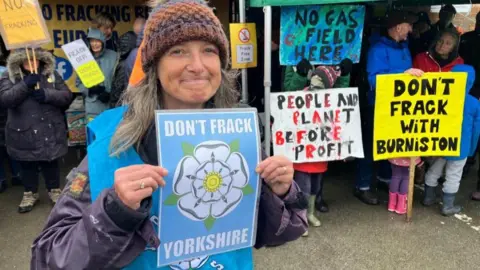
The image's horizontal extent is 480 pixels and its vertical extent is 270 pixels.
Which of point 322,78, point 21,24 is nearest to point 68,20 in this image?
point 21,24

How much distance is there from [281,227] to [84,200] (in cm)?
59

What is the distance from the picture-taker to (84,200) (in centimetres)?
114

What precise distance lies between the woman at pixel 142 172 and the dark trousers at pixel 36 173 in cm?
357

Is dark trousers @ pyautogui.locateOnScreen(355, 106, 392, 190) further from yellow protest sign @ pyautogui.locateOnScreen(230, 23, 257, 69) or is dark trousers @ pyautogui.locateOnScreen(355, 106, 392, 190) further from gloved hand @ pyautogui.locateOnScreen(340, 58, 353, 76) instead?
yellow protest sign @ pyautogui.locateOnScreen(230, 23, 257, 69)

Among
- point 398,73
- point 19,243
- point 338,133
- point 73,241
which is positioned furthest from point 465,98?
point 19,243

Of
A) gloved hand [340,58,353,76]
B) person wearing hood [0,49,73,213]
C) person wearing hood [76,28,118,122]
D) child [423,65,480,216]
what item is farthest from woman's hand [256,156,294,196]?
person wearing hood [76,28,118,122]

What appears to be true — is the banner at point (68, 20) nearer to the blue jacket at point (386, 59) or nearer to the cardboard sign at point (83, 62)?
the cardboard sign at point (83, 62)

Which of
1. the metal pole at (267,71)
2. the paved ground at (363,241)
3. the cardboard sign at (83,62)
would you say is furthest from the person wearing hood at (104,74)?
the metal pole at (267,71)

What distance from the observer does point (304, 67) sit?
400cm

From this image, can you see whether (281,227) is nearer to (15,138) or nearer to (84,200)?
(84,200)

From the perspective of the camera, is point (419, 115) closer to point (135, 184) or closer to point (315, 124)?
point (315, 124)

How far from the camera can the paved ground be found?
139 inches

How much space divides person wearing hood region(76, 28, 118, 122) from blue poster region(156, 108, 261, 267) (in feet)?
13.4

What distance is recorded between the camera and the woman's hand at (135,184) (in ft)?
3.20
